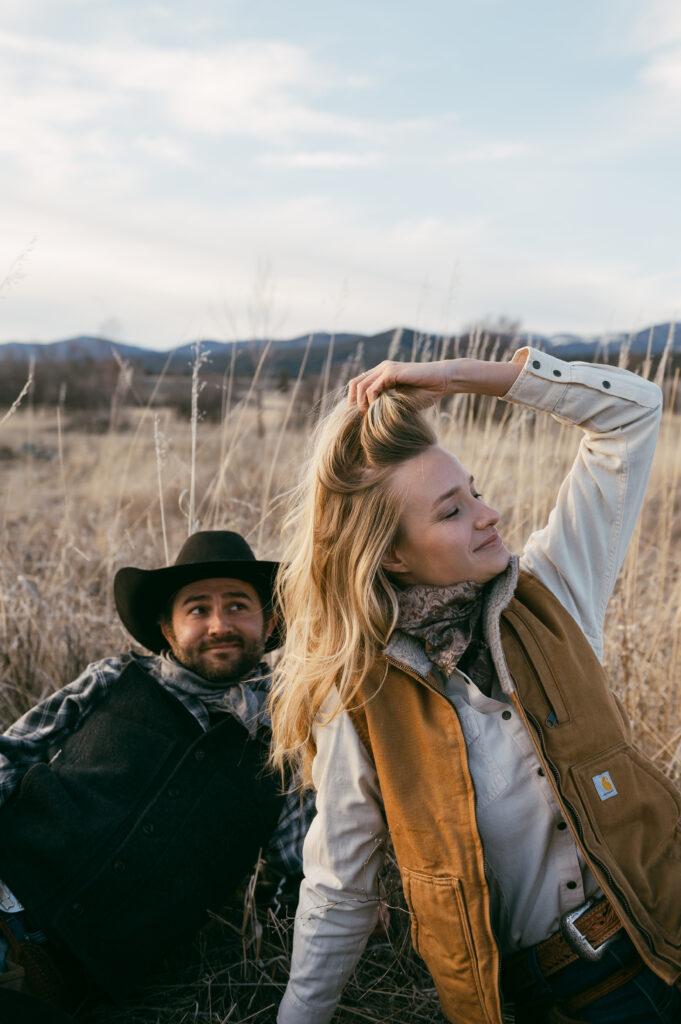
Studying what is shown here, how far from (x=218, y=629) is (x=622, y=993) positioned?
4.59 ft

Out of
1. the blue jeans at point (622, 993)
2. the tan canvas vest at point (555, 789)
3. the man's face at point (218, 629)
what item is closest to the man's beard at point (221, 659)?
the man's face at point (218, 629)

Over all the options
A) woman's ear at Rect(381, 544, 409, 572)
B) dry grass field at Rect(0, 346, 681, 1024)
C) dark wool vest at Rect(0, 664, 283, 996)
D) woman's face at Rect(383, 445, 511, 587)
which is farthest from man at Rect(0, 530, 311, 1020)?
woman's face at Rect(383, 445, 511, 587)

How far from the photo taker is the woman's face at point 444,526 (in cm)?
179

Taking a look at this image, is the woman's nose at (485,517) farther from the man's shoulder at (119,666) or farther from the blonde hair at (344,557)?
the man's shoulder at (119,666)

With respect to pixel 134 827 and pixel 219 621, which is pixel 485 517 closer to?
pixel 219 621

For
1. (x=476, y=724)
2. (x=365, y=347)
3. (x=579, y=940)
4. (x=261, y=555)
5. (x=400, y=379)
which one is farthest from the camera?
(x=365, y=347)

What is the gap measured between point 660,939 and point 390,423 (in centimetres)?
123

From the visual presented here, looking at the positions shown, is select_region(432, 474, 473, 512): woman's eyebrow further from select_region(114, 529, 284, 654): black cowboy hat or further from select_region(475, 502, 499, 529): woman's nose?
select_region(114, 529, 284, 654): black cowboy hat

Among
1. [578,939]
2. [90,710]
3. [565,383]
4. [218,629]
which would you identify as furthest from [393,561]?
[90,710]

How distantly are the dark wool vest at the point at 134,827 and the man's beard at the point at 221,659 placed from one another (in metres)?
0.12

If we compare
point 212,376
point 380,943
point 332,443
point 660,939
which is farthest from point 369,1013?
point 212,376

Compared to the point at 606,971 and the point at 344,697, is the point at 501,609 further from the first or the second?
the point at 606,971

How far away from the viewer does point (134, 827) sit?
2.19 m

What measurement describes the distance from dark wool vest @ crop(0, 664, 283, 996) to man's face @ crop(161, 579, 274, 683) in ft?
0.46
